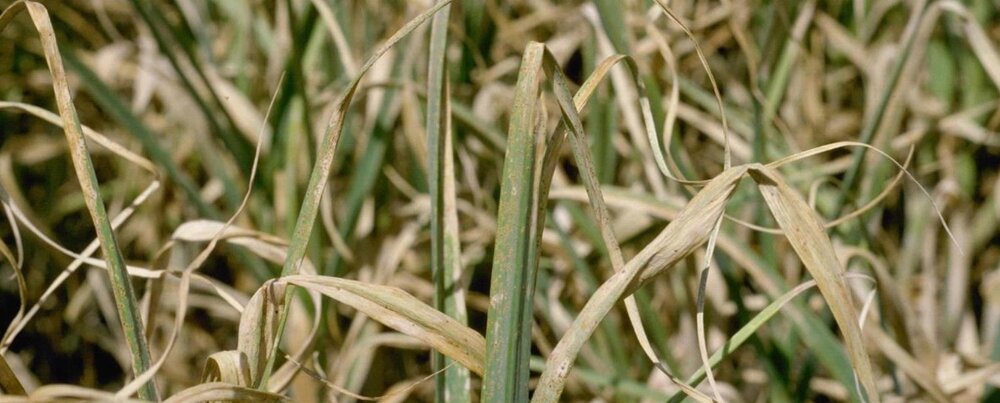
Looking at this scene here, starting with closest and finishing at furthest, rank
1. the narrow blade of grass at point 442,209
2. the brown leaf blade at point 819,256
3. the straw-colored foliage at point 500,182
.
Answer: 1. the brown leaf blade at point 819,256
2. the narrow blade of grass at point 442,209
3. the straw-colored foliage at point 500,182

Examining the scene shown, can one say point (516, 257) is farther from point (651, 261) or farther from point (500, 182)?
point (500, 182)

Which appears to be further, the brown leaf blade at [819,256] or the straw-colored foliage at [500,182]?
the straw-colored foliage at [500,182]

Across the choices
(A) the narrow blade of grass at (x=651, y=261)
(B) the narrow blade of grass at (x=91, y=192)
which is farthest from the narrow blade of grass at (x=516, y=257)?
(B) the narrow blade of grass at (x=91, y=192)

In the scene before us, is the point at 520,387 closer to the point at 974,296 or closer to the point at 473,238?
the point at 473,238

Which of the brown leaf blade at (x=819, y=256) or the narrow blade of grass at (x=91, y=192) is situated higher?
the narrow blade of grass at (x=91, y=192)

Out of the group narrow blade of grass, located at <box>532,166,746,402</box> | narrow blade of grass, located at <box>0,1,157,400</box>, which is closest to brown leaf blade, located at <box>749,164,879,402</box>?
narrow blade of grass, located at <box>532,166,746,402</box>

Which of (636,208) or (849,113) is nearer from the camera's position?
(636,208)

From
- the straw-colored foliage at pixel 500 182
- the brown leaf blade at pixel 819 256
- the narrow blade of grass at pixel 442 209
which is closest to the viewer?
the brown leaf blade at pixel 819 256

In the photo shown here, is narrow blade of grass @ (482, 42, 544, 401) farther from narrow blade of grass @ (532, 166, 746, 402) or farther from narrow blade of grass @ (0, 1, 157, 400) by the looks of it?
narrow blade of grass @ (0, 1, 157, 400)

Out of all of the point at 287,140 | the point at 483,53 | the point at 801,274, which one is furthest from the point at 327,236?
the point at 801,274

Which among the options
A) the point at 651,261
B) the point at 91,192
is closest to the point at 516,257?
the point at 651,261

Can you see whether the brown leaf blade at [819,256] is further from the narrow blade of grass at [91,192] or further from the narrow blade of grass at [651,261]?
the narrow blade of grass at [91,192]
